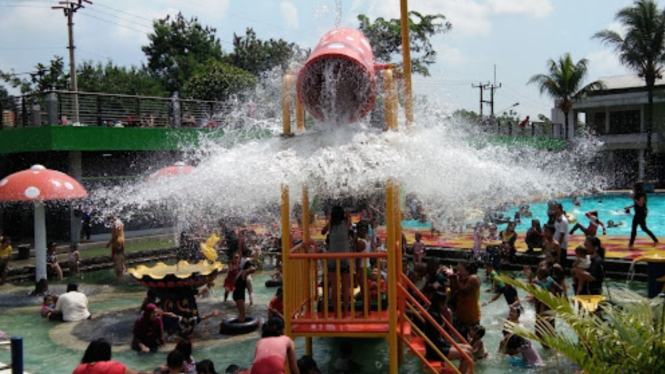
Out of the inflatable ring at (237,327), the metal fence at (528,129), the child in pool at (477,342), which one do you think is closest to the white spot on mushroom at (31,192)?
the inflatable ring at (237,327)

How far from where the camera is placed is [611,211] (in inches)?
1197

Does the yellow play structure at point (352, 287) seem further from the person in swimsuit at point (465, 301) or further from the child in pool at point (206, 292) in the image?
the child in pool at point (206, 292)

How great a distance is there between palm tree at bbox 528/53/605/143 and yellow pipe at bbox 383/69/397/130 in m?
39.8

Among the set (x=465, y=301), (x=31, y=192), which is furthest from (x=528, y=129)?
(x=465, y=301)

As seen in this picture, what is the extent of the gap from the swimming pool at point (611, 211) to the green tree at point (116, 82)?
33003mm

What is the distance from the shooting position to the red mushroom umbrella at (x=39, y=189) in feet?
41.7

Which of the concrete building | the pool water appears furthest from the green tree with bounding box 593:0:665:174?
the pool water

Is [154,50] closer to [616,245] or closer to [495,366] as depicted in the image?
[616,245]

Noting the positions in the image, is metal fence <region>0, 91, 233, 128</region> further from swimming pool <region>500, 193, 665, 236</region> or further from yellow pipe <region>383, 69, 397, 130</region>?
yellow pipe <region>383, 69, 397, 130</region>

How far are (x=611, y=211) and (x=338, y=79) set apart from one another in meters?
26.8

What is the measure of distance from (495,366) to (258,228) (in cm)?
1561

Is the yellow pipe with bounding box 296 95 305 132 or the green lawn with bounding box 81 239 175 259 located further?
the green lawn with bounding box 81 239 175 259

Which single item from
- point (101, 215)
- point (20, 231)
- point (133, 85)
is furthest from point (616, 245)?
point (133, 85)

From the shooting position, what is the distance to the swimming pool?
2496cm
